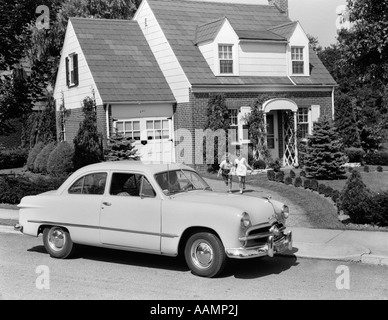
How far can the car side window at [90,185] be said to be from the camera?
9727 mm

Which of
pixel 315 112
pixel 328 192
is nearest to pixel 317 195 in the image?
pixel 328 192

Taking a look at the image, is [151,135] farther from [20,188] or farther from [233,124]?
[20,188]

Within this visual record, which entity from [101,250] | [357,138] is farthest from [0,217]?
[357,138]

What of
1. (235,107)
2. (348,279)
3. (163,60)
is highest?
(163,60)

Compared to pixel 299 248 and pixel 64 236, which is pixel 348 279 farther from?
pixel 64 236

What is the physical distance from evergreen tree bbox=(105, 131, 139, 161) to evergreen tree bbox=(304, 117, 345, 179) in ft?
21.9

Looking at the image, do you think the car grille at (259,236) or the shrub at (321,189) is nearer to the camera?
the car grille at (259,236)

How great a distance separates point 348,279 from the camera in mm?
8320

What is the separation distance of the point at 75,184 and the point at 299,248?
4.29 m

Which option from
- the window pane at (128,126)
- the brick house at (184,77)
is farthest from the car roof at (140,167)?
the window pane at (128,126)

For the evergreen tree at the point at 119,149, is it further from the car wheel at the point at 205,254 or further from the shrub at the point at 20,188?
the car wheel at the point at 205,254

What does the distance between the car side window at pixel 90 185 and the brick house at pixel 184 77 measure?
12704mm

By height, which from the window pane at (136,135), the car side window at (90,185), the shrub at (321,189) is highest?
the window pane at (136,135)

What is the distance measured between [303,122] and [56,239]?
18.3 metres
